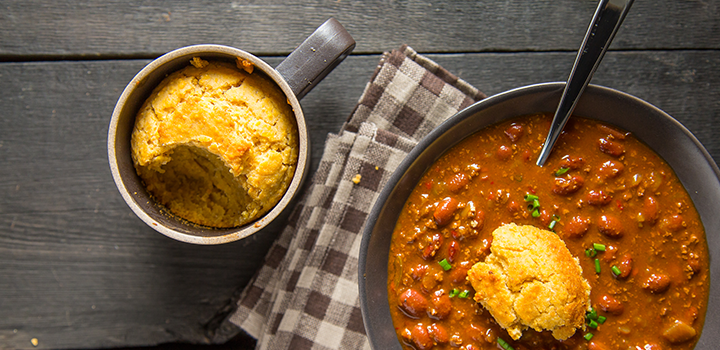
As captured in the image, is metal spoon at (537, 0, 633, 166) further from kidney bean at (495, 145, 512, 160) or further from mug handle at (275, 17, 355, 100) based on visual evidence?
mug handle at (275, 17, 355, 100)

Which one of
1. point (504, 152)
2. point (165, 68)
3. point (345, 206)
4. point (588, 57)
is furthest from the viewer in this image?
point (345, 206)

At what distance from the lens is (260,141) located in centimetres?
196

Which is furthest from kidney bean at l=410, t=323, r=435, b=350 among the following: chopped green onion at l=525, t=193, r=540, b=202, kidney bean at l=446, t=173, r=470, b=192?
chopped green onion at l=525, t=193, r=540, b=202

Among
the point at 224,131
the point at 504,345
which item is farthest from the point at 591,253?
the point at 224,131

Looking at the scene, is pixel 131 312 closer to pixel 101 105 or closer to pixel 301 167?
pixel 101 105

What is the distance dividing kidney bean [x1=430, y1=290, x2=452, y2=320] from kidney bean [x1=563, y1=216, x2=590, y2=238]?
0.68 metres

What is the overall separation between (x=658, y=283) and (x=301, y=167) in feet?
5.97

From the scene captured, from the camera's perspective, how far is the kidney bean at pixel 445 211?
2.03 m

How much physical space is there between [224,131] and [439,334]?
144 cm

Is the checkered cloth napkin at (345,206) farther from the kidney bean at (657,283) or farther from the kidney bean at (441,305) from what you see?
the kidney bean at (657,283)

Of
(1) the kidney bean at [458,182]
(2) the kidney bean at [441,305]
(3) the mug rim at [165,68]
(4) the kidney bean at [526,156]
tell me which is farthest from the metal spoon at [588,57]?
(3) the mug rim at [165,68]

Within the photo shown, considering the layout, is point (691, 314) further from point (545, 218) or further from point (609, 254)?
point (545, 218)

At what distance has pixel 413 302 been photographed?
81.7 inches

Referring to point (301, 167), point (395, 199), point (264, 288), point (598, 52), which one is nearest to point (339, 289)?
point (264, 288)
